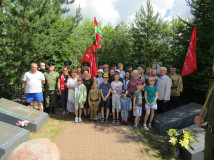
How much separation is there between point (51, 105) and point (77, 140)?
8.61ft

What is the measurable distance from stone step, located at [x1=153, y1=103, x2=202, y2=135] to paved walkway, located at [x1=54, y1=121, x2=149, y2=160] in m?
0.85

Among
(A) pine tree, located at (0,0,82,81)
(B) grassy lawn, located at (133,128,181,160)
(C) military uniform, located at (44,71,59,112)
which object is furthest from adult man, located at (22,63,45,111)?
(B) grassy lawn, located at (133,128,181,160)

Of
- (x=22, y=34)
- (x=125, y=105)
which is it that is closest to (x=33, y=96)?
(x=22, y=34)

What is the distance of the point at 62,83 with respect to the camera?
6.24 metres

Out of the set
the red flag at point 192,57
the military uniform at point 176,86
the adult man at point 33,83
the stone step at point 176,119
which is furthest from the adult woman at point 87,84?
the red flag at point 192,57

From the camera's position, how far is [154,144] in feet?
14.2

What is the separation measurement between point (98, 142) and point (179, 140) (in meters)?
2.00

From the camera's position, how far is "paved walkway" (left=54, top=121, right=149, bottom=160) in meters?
3.68

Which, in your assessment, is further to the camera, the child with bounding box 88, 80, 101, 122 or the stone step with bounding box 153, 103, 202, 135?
the child with bounding box 88, 80, 101, 122

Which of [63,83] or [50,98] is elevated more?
[63,83]

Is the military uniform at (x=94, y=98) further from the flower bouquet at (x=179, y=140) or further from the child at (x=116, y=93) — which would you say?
the flower bouquet at (x=179, y=140)

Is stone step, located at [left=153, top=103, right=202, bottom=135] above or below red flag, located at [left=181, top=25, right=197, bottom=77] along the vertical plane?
below

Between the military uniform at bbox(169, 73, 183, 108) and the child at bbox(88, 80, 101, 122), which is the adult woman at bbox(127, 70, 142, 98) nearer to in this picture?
the child at bbox(88, 80, 101, 122)

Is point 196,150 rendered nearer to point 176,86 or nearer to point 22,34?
point 176,86
